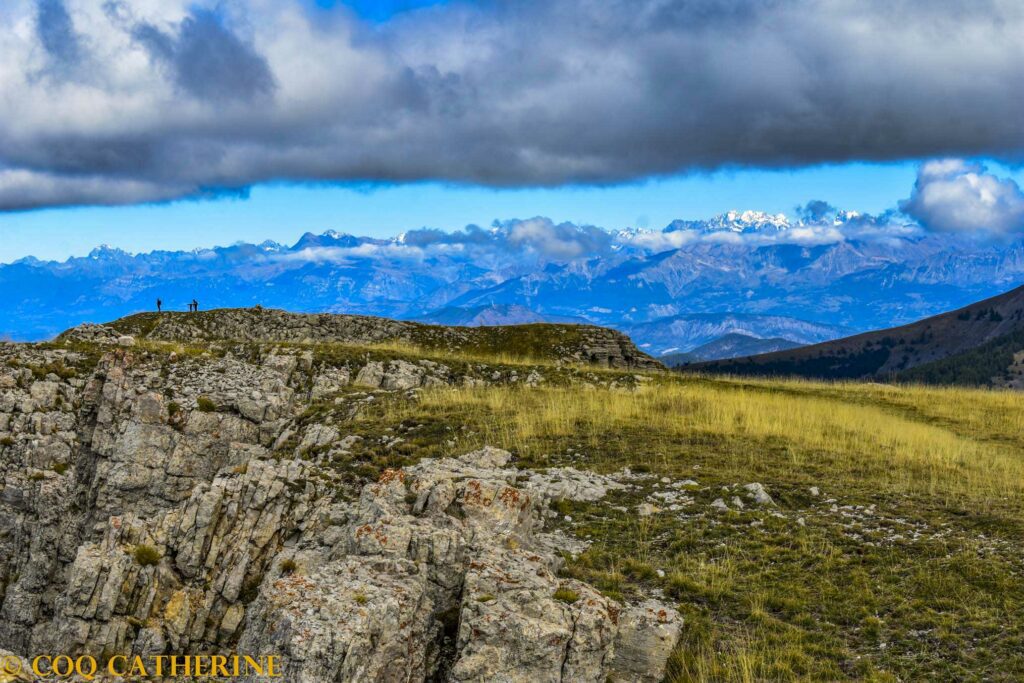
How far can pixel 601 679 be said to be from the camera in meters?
9.92

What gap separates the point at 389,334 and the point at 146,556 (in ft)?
133

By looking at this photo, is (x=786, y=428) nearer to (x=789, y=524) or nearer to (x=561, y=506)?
(x=789, y=524)

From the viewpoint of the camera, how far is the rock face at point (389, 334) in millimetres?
51156

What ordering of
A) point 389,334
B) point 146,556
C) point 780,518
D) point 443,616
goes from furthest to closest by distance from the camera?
point 389,334, point 780,518, point 146,556, point 443,616

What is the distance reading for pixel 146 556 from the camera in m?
13.6

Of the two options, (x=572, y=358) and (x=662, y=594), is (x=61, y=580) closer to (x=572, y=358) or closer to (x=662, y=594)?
(x=662, y=594)

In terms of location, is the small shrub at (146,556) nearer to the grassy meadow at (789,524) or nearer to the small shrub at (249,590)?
the small shrub at (249,590)

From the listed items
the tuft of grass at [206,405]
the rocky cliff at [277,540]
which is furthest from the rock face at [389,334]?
the tuft of grass at [206,405]

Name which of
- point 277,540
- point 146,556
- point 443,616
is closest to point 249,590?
point 277,540

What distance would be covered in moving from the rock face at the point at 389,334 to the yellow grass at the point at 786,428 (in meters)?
17.2

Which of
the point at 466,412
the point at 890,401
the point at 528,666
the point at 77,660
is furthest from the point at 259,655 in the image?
the point at 890,401

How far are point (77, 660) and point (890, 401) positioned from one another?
38.6 meters

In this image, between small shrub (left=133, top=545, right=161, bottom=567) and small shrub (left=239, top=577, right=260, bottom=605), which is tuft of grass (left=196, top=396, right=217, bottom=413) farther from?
small shrub (left=239, top=577, right=260, bottom=605)

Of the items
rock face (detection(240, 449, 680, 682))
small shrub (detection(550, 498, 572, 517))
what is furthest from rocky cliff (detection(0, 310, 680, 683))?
small shrub (detection(550, 498, 572, 517))
